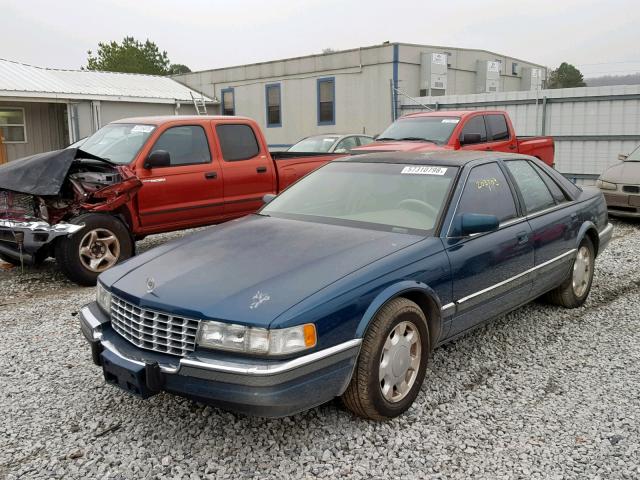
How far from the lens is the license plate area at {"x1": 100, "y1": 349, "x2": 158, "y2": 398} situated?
2930 millimetres

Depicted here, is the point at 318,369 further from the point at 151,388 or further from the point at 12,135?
the point at 12,135

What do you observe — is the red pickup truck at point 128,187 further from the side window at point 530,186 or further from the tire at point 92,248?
the side window at point 530,186

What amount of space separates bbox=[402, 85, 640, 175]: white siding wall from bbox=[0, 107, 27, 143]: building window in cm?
1443

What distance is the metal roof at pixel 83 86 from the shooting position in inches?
A: 704

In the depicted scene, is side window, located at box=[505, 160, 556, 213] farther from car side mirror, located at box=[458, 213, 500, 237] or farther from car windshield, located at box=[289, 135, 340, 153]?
car windshield, located at box=[289, 135, 340, 153]

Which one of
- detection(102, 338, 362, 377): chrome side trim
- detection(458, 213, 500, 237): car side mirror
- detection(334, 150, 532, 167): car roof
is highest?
detection(334, 150, 532, 167): car roof

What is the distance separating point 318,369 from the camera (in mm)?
2873

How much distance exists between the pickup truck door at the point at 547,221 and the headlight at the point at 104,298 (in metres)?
3.00

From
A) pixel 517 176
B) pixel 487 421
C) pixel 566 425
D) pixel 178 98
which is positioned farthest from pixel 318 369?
pixel 178 98

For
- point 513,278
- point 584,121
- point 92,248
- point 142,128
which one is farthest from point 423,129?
point 513,278

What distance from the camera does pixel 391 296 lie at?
126 inches

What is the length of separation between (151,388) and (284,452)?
75 centimetres

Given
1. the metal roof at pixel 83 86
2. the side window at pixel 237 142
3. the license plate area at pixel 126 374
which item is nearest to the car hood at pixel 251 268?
the license plate area at pixel 126 374

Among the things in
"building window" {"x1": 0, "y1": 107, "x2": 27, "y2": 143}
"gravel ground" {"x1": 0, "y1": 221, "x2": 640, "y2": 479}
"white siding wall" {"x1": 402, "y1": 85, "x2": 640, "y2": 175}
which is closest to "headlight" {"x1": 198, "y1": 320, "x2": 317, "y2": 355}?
"gravel ground" {"x1": 0, "y1": 221, "x2": 640, "y2": 479}
